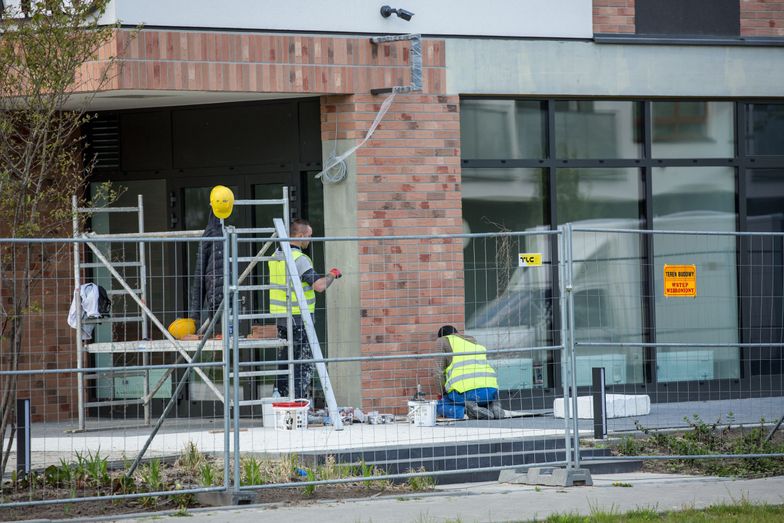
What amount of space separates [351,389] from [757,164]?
5853 millimetres

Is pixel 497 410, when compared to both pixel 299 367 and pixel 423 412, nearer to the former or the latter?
pixel 423 412

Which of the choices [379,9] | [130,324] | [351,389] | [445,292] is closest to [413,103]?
[379,9]

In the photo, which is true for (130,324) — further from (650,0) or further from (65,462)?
(650,0)

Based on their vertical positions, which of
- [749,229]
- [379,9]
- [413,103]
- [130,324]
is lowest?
[130,324]

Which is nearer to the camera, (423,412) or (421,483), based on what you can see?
(421,483)

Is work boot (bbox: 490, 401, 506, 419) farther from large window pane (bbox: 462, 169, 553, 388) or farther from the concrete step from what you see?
large window pane (bbox: 462, 169, 553, 388)

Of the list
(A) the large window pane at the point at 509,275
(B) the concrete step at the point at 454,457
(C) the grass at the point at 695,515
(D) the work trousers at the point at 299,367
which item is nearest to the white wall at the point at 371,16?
(A) the large window pane at the point at 509,275

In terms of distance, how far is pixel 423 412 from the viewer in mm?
12758

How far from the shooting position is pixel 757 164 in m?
16.3

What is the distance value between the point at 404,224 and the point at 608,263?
274cm

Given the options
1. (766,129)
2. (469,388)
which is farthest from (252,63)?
(766,129)

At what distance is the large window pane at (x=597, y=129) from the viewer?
15.6 metres

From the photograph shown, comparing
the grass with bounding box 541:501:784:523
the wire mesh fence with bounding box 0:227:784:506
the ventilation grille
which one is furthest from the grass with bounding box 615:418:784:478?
the ventilation grille

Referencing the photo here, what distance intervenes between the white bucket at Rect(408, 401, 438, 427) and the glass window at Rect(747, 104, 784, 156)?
6020 millimetres
